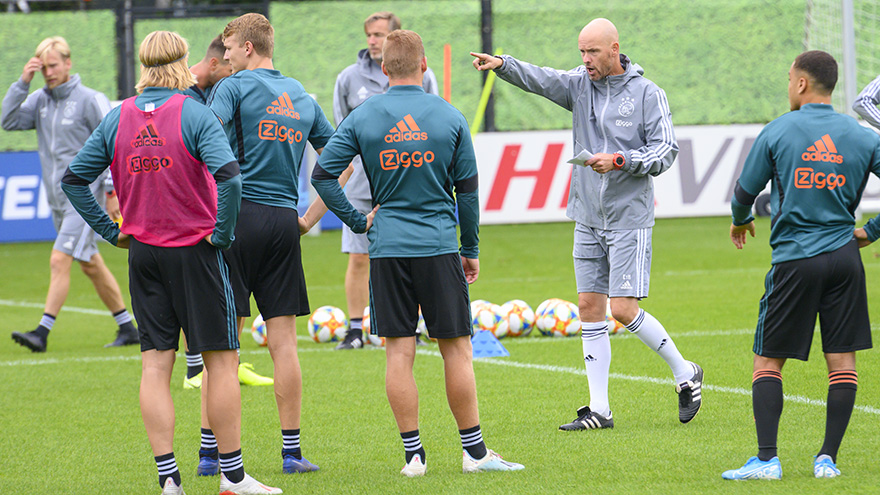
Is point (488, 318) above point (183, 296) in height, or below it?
below

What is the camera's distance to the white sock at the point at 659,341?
5.88m

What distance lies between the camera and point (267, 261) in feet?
16.6

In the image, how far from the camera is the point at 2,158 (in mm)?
17406

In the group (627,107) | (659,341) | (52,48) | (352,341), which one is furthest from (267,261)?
(52,48)

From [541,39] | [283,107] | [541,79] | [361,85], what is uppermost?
[541,39]

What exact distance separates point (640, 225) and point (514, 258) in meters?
9.50

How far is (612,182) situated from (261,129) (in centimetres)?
190

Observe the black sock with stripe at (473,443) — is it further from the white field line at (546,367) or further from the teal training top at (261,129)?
the white field line at (546,367)

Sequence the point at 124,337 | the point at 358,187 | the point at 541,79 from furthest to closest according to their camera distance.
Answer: the point at 124,337 < the point at 358,187 < the point at 541,79

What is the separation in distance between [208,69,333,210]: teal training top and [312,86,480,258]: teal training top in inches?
10.5

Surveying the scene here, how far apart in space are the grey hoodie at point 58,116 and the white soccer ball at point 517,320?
140 inches

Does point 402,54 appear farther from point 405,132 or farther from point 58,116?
point 58,116

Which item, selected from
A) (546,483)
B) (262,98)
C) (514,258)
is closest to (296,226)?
(262,98)

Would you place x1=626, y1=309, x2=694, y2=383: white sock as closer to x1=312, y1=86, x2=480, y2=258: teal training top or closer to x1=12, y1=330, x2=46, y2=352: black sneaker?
x1=312, y1=86, x2=480, y2=258: teal training top
